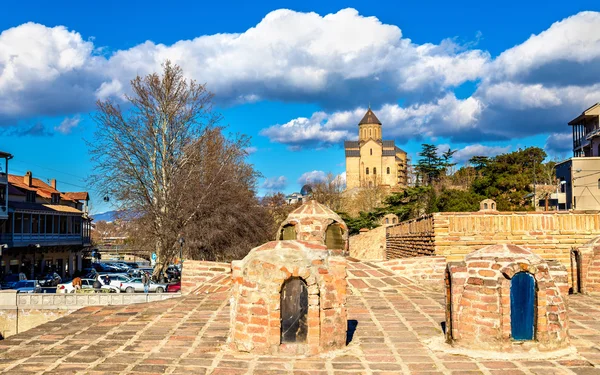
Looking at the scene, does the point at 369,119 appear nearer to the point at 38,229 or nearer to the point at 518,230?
the point at 38,229

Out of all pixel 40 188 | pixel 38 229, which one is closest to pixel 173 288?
pixel 38 229

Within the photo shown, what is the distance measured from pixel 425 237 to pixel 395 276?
4.57 m

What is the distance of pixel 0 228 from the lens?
A: 116ft

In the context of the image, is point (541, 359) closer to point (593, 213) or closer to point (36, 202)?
point (593, 213)

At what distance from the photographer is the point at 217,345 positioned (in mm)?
8250

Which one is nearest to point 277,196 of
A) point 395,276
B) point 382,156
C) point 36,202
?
point 36,202

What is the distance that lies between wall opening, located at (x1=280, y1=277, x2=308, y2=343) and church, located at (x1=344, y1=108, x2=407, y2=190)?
9272 cm

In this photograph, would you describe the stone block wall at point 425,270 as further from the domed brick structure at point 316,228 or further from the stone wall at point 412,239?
the stone wall at point 412,239

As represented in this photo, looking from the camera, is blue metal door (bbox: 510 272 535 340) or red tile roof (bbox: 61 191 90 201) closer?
blue metal door (bbox: 510 272 535 340)

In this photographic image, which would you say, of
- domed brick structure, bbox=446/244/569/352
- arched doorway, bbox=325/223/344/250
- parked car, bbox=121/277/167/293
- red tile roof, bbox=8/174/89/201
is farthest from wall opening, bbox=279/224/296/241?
→ red tile roof, bbox=8/174/89/201

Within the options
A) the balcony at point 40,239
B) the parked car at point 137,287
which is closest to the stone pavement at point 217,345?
the parked car at point 137,287

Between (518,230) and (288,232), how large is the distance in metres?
6.65

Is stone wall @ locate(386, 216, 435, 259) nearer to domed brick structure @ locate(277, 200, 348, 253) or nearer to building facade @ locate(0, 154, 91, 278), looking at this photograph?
domed brick structure @ locate(277, 200, 348, 253)

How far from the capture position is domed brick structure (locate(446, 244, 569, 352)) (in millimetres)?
7695
